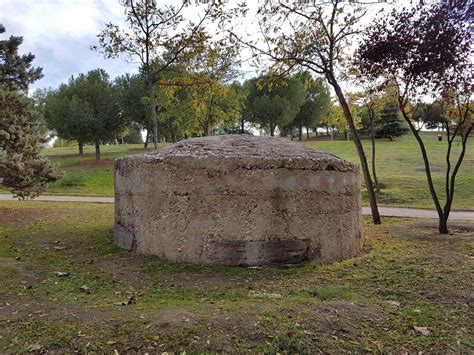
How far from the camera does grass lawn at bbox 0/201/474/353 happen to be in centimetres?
387

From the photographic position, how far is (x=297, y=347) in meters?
3.81

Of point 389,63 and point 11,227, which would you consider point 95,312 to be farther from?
point 389,63

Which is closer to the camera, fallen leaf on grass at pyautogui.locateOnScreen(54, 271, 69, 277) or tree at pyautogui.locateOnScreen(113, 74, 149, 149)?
fallen leaf on grass at pyautogui.locateOnScreen(54, 271, 69, 277)

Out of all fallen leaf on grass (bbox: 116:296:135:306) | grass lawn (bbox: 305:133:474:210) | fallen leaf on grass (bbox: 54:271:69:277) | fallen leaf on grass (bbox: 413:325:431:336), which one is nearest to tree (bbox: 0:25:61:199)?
fallen leaf on grass (bbox: 54:271:69:277)

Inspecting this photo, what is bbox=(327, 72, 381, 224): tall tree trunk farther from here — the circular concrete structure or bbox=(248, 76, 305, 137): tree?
bbox=(248, 76, 305, 137): tree

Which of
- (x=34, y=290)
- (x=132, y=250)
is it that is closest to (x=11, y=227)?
(x=132, y=250)

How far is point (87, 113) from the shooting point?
2836 centimetres

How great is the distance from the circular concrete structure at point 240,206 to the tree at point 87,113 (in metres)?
23.7

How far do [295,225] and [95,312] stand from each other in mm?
3113

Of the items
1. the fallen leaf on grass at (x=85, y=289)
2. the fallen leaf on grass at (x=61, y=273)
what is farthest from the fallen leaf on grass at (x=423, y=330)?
the fallen leaf on grass at (x=61, y=273)

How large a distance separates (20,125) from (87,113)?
18287mm

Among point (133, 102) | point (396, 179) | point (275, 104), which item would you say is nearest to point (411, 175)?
point (396, 179)

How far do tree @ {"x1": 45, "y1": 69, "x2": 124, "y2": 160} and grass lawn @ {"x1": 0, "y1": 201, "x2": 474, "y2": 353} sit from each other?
22.5 metres

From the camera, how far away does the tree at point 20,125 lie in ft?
34.5
